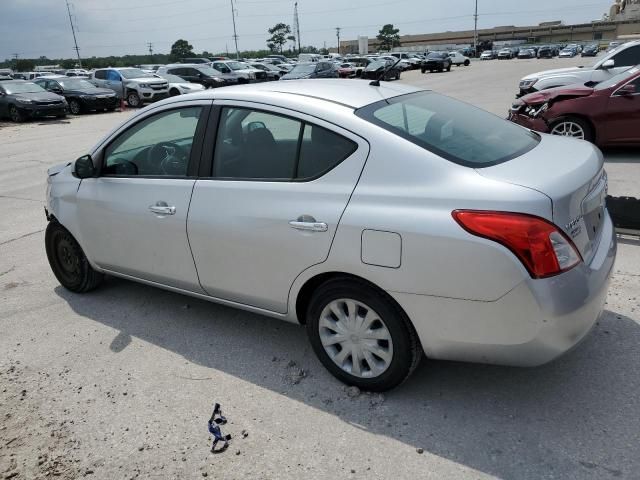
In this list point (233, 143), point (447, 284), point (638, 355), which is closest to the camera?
point (447, 284)

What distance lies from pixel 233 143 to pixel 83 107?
22.0 metres

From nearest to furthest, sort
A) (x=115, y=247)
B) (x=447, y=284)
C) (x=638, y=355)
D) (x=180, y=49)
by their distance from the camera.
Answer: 1. (x=447, y=284)
2. (x=638, y=355)
3. (x=115, y=247)
4. (x=180, y=49)

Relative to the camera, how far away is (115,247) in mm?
4043

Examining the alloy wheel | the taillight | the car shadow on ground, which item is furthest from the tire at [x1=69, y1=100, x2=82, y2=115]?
the taillight

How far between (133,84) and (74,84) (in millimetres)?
2440

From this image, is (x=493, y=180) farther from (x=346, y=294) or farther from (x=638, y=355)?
(x=638, y=355)

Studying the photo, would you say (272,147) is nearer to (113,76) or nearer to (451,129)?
(451,129)

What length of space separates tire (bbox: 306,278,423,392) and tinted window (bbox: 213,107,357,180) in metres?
0.69

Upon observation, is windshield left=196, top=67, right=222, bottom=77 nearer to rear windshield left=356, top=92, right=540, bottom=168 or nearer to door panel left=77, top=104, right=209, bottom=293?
door panel left=77, top=104, right=209, bottom=293

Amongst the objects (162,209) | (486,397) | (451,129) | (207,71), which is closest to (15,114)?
(207,71)

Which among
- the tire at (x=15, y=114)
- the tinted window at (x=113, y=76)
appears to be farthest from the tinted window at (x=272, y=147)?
the tinted window at (x=113, y=76)

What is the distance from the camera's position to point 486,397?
2.98 meters

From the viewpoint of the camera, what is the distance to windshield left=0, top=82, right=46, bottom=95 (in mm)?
21263

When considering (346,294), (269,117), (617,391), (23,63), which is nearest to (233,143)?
(269,117)
